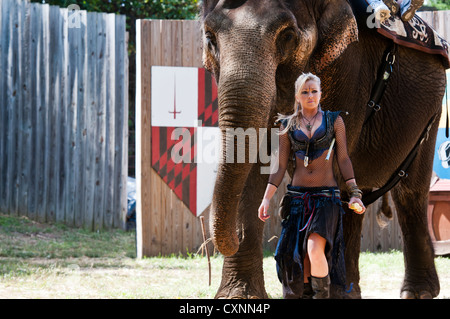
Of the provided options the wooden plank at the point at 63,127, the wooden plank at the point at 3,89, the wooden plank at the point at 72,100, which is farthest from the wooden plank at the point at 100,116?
the wooden plank at the point at 3,89

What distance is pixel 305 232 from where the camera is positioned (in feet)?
12.5

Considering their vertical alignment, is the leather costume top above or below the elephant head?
below

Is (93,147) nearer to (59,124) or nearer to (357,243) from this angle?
(59,124)

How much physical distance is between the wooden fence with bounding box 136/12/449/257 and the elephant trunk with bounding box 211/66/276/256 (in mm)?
4577

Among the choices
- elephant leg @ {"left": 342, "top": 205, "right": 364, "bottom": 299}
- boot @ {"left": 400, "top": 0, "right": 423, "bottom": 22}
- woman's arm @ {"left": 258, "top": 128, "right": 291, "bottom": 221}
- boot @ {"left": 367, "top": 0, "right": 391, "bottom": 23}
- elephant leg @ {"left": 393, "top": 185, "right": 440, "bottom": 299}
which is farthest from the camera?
elephant leg @ {"left": 393, "top": 185, "right": 440, "bottom": 299}

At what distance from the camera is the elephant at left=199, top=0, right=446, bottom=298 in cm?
363

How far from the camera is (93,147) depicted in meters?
9.85

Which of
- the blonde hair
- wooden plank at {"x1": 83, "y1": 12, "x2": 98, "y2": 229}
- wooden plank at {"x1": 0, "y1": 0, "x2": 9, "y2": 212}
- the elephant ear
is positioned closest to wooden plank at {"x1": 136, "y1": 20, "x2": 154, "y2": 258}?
wooden plank at {"x1": 83, "y1": 12, "x2": 98, "y2": 229}

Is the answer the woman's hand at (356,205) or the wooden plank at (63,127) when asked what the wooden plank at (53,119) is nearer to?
the wooden plank at (63,127)

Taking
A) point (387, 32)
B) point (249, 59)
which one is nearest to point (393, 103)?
point (387, 32)

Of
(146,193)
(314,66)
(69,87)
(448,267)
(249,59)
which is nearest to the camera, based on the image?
(249,59)

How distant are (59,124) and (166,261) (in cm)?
303

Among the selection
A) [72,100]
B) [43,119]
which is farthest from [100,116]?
[43,119]

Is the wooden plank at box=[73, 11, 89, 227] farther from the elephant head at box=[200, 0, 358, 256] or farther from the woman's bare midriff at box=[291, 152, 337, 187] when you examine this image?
the woman's bare midriff at box=[291, 152, 337, 187]
